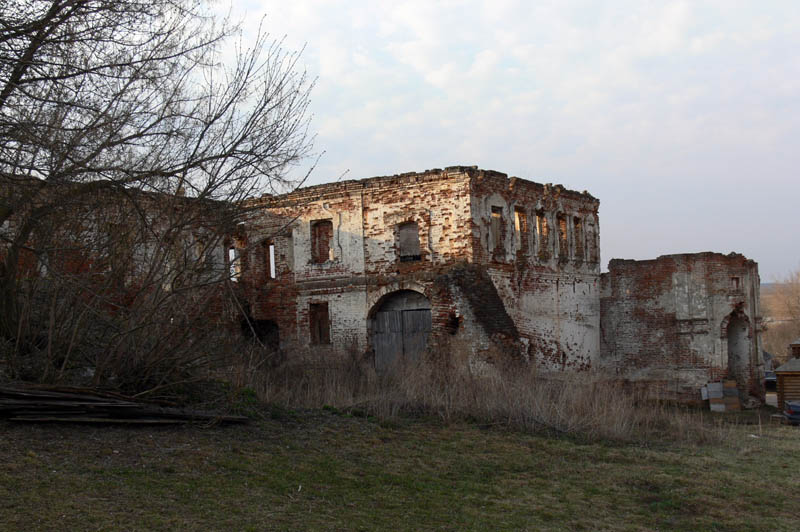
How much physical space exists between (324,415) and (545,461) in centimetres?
335

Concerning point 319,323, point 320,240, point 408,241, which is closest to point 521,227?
point 408,241

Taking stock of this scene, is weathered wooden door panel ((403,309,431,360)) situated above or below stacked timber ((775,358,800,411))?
above

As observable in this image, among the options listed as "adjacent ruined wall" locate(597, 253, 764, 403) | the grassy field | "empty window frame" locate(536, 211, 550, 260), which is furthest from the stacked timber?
the grassy field

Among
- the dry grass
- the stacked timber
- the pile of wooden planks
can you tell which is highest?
the pile of wooden planks

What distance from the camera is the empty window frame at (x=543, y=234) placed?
23.0m

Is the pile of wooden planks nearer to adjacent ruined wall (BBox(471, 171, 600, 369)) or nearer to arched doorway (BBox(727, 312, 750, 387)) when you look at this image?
adjacent ruined wall (BBox(471, 171, 600, 369))

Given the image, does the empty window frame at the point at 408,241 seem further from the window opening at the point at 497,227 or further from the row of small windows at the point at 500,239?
the window opening at the point at 497,227

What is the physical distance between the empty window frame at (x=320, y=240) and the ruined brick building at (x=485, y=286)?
1.3 inches

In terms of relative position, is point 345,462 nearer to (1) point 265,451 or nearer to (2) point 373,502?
(1) point 265,451

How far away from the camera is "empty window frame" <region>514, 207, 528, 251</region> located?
22047 mm

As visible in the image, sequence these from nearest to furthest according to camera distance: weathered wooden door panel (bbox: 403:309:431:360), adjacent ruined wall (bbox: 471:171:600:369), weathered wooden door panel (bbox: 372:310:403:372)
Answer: weathered wooden door panel (bbox: 403:309:431:360)
adjacent ruined wall (bbox: 471:171:600:369)
weathered wooden door panel (bbox: 372:310:403:372)

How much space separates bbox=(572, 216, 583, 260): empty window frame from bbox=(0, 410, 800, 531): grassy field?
44.7ft

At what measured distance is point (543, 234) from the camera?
2322cm

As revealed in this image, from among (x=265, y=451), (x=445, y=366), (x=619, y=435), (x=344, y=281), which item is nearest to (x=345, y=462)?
(x=265, y=451)
